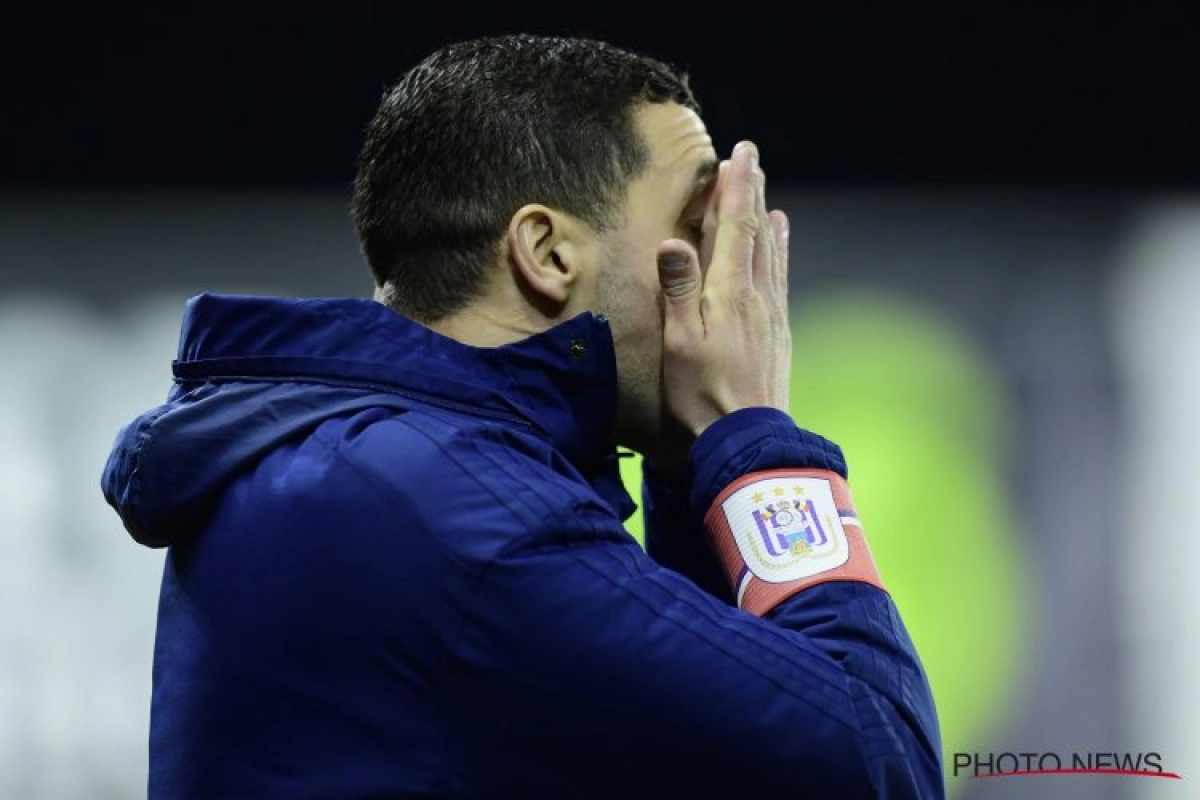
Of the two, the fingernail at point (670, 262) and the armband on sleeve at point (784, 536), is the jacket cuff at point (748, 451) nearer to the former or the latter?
the armband on sleeve at point (784, 536)

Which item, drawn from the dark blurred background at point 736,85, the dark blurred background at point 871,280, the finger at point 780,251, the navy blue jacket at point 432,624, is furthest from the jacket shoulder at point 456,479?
the dark blurred background at point 736,85

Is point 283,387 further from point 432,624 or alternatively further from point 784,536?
point 784,536

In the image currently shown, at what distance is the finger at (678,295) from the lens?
3.69 feet

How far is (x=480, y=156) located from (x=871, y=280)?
1.65m

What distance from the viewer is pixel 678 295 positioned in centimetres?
113

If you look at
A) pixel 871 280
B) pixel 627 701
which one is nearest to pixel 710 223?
pixel 627 701

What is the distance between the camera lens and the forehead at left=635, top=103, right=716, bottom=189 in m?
1.16

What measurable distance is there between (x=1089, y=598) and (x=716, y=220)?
159 centimetres

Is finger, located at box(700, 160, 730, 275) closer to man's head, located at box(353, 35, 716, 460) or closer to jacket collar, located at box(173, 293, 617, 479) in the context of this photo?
man's head, located at box(353, 35, 716, 460)

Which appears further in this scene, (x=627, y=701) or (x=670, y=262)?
(x=670, y=262)

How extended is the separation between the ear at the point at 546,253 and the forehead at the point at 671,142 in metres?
0.09

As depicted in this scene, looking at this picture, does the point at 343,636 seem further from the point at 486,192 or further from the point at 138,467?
the point at 486,192

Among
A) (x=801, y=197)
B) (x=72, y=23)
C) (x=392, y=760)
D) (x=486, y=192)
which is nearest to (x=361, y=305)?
(x=486, y=192)

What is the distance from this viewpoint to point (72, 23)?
2758 millimetres
